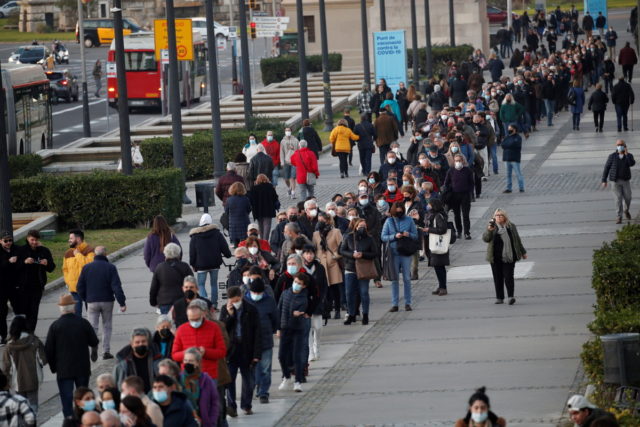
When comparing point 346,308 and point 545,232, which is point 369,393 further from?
point 545,232

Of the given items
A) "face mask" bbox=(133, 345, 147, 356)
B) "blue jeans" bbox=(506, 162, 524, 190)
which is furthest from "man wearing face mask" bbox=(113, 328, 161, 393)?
"blue jeans" bbox=(506, 162, 524, 190)

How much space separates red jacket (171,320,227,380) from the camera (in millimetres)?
14297

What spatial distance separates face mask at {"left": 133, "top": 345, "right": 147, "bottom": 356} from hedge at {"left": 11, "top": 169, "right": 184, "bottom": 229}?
50.9 ft

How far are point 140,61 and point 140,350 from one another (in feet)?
148

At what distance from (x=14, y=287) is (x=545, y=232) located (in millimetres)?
10473

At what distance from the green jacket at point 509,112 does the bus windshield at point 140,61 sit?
23.2m

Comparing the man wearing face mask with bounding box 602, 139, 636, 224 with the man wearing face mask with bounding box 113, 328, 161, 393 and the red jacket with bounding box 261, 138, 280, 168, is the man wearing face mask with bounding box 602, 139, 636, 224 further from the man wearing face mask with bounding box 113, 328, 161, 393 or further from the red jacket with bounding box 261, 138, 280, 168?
the man wearing face mask with bounding box 113, 328, 161, 393

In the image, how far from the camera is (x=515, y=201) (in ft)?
101

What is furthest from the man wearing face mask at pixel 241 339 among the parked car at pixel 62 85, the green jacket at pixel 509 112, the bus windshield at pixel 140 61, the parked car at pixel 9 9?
the parked car at pixel 9 9

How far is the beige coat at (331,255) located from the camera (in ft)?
66.4

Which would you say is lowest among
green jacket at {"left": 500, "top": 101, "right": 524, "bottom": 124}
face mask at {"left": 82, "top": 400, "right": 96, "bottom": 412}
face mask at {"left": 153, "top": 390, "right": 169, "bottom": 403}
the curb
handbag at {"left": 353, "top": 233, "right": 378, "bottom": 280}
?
the curb

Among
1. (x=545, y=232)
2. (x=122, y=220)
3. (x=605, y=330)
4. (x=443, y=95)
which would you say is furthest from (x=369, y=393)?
(x=443, y=95)

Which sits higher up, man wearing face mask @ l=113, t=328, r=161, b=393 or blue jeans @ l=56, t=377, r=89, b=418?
man wearing face mask @ l=113, t=328, r=161, b=393

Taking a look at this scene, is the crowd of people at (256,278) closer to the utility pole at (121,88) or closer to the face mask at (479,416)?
the face mask at (479,416)
